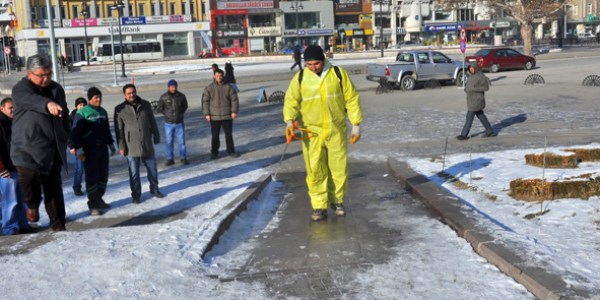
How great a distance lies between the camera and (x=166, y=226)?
638 centimetres

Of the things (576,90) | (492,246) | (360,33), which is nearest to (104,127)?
(492,246)

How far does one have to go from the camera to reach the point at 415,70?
84.1 ft

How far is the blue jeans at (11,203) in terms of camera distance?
22.9 ft

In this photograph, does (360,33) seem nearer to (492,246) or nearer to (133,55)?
(133,55)

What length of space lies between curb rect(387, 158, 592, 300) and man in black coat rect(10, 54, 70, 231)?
375 cm

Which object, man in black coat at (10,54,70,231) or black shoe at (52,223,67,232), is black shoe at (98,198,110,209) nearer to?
black shoe at (52,223,67,232)

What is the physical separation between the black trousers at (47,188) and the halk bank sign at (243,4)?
83849 mm

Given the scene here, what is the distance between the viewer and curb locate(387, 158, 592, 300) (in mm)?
4152

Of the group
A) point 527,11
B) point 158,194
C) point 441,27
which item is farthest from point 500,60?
point 441,27

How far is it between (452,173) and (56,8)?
83.3 metres

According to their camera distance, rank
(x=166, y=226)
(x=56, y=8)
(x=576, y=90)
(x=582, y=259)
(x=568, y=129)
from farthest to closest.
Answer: (x=56, y=8) < (x=576, y=90) < (x=568, y=129) < (x=166, y=226) < (x=582, y=259)

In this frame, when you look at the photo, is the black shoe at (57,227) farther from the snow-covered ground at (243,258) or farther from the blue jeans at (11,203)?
the blue jeans at (11,203)

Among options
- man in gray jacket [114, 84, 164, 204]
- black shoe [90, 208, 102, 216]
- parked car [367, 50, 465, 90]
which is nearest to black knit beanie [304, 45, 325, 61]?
man in gray jacket [114, 84, 164, 204]

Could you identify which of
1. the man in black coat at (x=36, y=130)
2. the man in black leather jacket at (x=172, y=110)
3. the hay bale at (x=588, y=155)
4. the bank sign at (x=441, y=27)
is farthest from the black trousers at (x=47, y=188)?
the bank sign at (x=441, y=27)
